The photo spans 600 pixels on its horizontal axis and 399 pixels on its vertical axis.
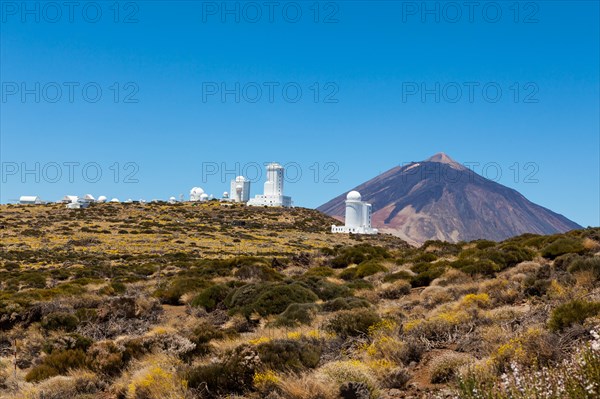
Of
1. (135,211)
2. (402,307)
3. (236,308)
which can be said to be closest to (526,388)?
(402,307)

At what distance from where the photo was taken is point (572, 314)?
6.96 m

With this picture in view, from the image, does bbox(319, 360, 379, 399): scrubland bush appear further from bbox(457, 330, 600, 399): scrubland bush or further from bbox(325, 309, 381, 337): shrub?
bbox(325, 309, 381, 337): shrub

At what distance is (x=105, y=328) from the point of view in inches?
521

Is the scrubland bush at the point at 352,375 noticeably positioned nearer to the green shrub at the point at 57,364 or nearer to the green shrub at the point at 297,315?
the green shrub at the point at 297,315

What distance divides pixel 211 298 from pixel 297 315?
18.8ft

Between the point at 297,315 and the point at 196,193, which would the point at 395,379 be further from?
the point at 196,193

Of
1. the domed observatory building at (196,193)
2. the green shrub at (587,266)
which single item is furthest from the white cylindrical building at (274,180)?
the green shrub at (587,266)

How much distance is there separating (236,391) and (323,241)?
2079 inches

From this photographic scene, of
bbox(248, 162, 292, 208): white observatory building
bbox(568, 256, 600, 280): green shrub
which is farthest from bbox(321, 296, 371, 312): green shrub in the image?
bbox(248, 162, 292, 208): white observatory building

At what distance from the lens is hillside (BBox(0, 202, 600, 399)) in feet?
19.9

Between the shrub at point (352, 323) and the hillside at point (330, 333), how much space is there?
0.13 ft

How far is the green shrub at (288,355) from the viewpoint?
6.90 metres

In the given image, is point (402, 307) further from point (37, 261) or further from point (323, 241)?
point (323, 241)

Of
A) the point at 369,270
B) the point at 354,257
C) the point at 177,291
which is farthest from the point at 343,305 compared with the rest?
the point at 354,257
